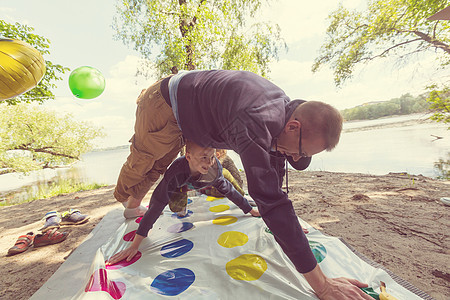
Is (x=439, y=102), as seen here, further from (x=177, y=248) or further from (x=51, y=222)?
(x=51, y=222)

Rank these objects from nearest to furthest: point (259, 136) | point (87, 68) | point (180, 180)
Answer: point (259, 136) → point (180, 180) → point (87, 68)

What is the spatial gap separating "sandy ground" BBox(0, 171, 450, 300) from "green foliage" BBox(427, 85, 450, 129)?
2275 mm

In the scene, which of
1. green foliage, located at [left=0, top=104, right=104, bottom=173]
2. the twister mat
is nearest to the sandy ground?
the twister mat

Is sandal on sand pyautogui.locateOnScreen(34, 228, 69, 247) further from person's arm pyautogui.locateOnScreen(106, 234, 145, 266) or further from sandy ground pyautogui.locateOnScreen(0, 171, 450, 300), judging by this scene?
person's arm pyautogui.locateOnScreen(106, 234, 145, 266)

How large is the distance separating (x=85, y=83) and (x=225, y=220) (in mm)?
2722

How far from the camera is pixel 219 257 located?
4.29 ft

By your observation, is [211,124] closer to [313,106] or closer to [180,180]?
[313,106]

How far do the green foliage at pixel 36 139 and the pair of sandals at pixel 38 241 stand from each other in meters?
10.0

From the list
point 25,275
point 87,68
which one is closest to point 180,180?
point 25,275

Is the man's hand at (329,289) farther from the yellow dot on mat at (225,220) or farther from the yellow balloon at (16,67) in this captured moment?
the yellow balloon at (16,67)

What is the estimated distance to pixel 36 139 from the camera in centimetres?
991

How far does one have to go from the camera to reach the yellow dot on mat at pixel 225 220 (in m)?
1.82

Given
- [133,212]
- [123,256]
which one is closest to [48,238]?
[133,212]

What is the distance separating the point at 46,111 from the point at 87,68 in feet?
36.5
